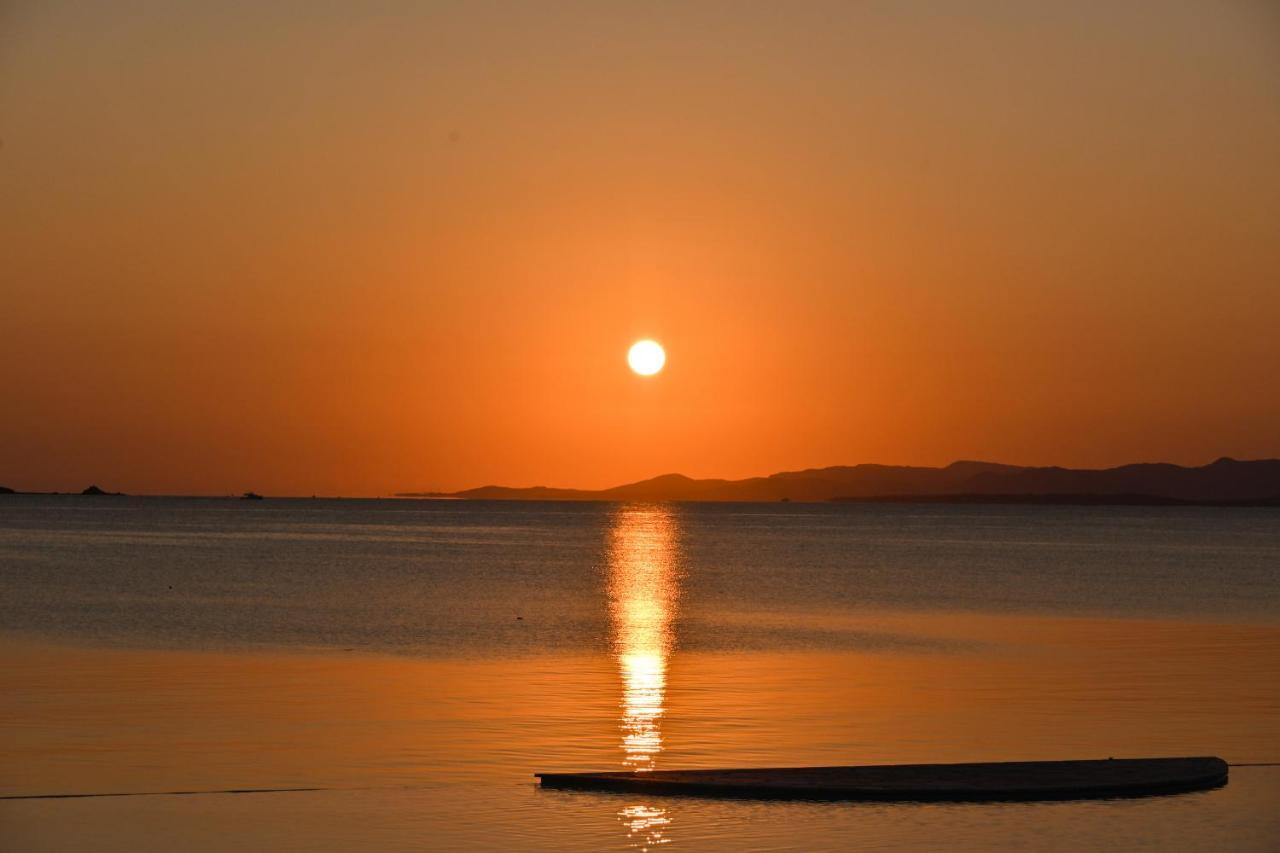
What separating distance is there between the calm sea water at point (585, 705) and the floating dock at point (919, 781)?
35 centimetres

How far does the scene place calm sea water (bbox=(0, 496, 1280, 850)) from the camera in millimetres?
20797

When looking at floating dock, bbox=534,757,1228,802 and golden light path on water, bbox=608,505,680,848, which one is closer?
golden light path on water, bbox=608,505,680,848

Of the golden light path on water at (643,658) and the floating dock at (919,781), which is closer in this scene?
the golden light path on water at (643,658)

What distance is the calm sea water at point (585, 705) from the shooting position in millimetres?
20797

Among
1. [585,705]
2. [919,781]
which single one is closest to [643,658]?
[585,705]

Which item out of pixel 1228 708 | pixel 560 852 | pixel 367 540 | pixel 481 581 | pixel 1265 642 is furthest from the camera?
pixel 367 540

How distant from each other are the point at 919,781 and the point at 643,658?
2090cm

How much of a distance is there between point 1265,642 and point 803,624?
1500 centimetres

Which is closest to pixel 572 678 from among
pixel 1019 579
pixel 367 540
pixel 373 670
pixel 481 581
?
pixel 373 670

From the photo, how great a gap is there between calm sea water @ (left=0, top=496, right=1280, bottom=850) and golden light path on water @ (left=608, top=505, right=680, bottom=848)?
134mm

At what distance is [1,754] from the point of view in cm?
2506

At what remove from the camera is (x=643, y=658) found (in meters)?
43.2

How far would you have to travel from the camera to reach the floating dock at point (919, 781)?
22.1 m

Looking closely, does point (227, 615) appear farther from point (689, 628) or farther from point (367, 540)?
point (367, 540)
